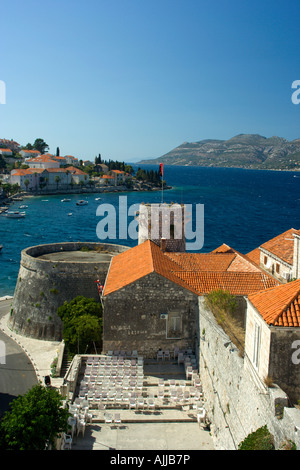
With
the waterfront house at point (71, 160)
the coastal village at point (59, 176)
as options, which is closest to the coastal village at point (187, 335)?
the coastal village at point (59, 176)

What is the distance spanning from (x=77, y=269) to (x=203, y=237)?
5236 cm

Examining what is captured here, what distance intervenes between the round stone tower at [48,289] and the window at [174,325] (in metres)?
8.78

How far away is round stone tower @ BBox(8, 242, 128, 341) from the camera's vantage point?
27.2 metres

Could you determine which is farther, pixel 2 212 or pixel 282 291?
pixel 2 212

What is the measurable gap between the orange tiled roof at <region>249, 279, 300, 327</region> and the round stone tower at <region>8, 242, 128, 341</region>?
635 inches

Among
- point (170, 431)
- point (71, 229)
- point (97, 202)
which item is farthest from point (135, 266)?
point (97, 202)

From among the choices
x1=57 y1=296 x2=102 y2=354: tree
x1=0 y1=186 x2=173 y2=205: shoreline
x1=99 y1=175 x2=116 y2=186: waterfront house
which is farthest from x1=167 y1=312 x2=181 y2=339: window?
x1=99 y1=175 x2=116 y2=186: waterfront house

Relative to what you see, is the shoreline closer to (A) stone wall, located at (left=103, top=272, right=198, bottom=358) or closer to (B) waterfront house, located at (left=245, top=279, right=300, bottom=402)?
(A) stone wall, located at (left=103, top=272, right=198, bottom=358)

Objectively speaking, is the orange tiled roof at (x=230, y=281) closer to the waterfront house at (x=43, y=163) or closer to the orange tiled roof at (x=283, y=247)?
the orange tiled roof at (x=283, y=247)

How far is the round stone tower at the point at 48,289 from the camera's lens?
27156 mm

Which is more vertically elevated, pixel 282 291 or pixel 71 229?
pixel 282 291

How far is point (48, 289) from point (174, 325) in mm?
11475

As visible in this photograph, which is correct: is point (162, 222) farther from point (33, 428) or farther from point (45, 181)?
point (45, 181)

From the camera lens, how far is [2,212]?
103812mm
